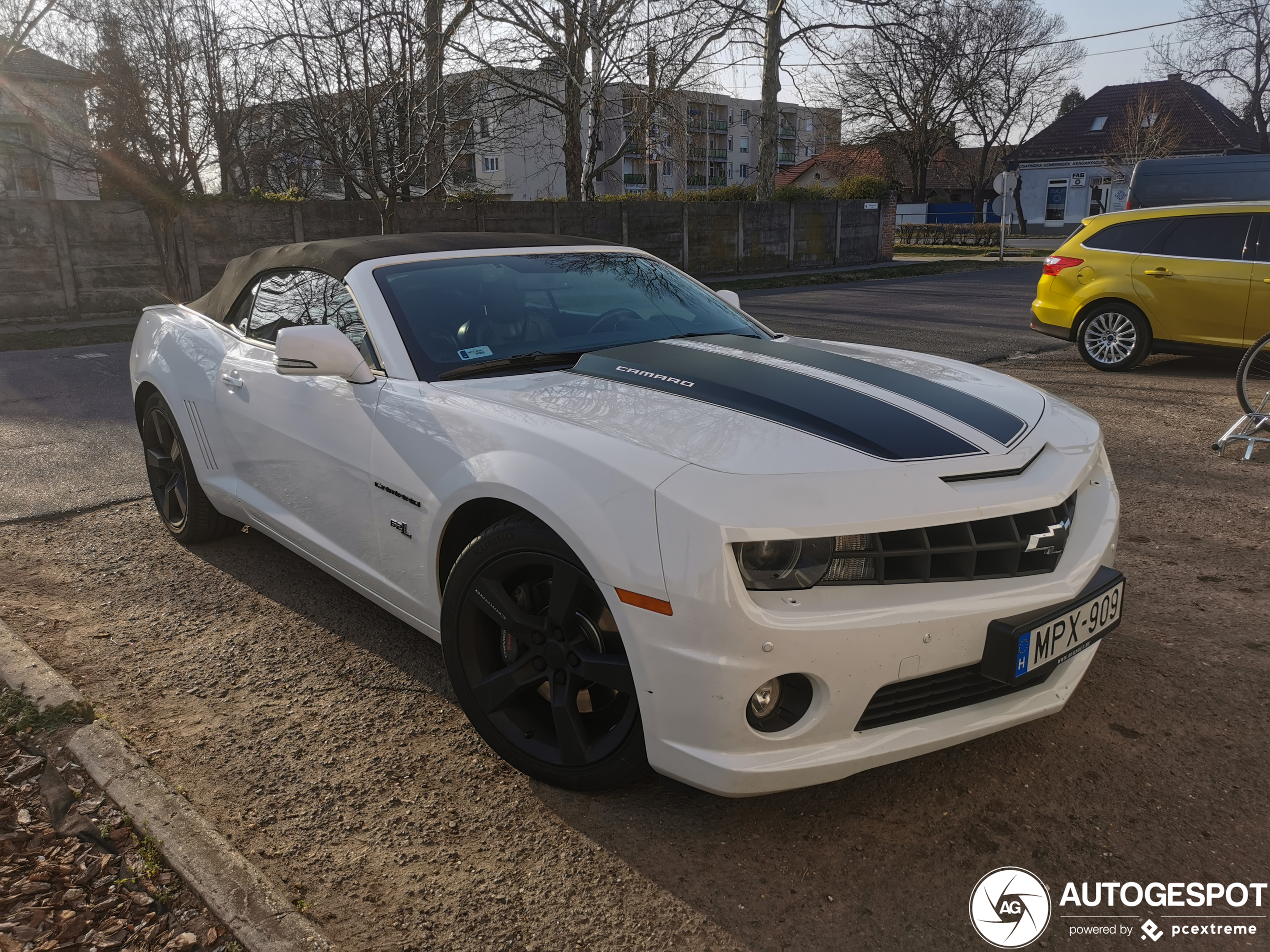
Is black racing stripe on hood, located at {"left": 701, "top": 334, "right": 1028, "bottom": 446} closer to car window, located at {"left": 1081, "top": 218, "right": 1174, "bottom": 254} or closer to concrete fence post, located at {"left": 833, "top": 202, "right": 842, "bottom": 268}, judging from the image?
car window, located at {"left": 1081, "top": 218, "right": 1174, "bottom": 254}

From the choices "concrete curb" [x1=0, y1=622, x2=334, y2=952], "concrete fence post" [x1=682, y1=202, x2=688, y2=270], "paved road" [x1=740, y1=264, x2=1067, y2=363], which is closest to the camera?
"concrete curb" [x1=0, y1=622, x2=334, y2=952]

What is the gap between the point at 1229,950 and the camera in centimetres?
208

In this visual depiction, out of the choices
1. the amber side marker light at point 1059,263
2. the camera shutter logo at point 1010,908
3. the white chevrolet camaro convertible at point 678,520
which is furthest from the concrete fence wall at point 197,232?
the camera shutter logo at point 1010,908

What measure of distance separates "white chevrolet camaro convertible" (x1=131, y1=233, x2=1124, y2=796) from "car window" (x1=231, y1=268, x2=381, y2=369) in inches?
0.9

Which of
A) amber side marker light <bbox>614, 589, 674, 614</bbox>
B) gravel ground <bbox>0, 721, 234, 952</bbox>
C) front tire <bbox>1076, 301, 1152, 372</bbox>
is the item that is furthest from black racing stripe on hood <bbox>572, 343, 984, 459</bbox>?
front tire <bbox>1076, 301, 1152, 372</bbox>

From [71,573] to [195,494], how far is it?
2.02 feet

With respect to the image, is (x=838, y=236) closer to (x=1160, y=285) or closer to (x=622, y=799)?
(x=1160, y=285)

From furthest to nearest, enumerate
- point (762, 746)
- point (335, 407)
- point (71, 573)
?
1. point (71, 573)
2. point (335, 407)
3. point (762, 746)

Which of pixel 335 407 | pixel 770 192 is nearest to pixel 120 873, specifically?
pixel 335 407

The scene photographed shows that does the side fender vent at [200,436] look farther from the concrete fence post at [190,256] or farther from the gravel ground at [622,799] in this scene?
the concrete fence post at [190,256]

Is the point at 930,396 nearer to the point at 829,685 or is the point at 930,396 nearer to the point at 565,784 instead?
the point at 829,685

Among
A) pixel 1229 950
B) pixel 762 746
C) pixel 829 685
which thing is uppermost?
pixel 829 685

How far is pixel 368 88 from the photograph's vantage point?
13.2m

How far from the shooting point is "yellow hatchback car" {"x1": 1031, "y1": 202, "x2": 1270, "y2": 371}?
26.9 ft
